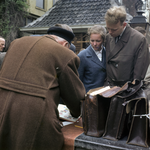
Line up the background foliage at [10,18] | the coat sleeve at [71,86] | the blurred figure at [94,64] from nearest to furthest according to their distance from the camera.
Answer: the coat sleeve at [71,86] < the blurred figure at [94,64] < the background foliage at [10,18]

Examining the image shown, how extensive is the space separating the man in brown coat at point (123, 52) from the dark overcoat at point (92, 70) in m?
0.16

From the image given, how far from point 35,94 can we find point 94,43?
1.36 metres

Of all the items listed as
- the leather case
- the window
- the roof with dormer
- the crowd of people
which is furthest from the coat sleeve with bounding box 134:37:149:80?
the window

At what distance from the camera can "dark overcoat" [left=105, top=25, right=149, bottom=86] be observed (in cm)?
224

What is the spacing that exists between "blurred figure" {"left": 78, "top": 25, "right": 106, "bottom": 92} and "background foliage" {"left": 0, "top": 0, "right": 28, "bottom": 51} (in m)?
8.75

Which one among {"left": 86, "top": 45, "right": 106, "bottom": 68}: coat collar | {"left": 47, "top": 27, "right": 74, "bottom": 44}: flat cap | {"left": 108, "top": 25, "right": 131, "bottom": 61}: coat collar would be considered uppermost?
{"left": 47, "top": 27, "right": 74, "bottom": 44}: flat cap

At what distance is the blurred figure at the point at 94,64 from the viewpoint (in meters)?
2.56

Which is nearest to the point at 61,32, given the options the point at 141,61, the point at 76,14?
the point at 141,61

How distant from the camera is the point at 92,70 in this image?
8.43ft

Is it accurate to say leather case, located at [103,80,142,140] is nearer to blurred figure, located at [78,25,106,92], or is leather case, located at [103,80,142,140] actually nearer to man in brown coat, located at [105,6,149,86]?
man in brown coat, located at [105,6,149,86]

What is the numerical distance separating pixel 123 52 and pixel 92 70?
446 mm

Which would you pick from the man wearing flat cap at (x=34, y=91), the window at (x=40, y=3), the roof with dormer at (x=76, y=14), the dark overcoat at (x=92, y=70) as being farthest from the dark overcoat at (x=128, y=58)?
the window at (x=40, y=3)

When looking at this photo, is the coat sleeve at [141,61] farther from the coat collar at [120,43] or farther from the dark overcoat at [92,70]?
the dark overcoat at [92,70]

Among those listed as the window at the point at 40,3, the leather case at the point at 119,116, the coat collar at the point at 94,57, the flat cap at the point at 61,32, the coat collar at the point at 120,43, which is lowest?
the leather case at the point at 119,116
